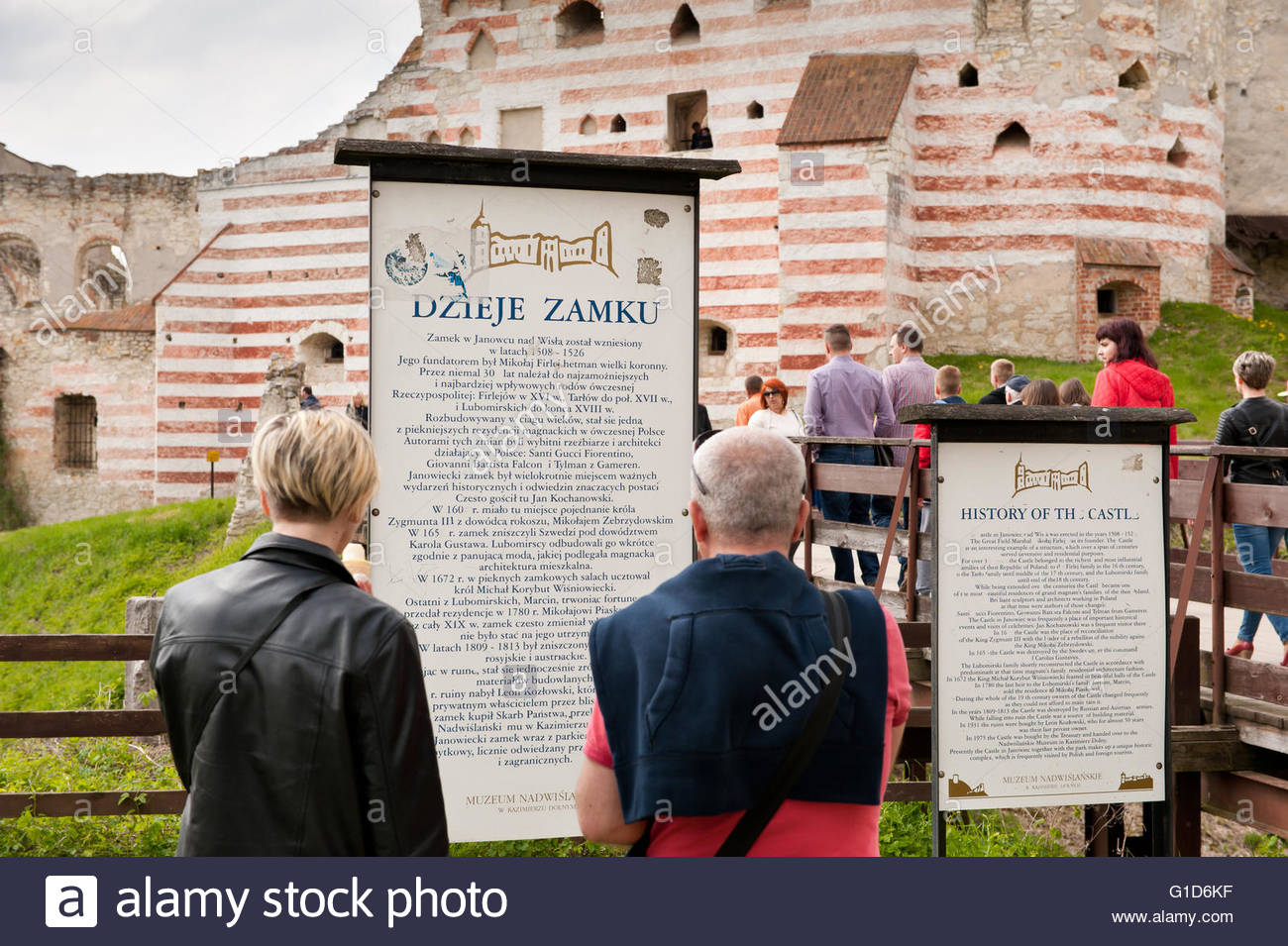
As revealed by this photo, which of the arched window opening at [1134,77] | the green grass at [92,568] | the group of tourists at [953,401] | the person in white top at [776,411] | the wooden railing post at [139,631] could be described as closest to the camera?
the group of tourists at [953,401]

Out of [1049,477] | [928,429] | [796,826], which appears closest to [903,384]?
[928,429]

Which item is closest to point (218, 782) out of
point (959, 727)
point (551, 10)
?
point (959, 727)

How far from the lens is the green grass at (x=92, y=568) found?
52.1 feet

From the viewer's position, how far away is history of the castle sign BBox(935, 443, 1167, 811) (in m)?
4.16

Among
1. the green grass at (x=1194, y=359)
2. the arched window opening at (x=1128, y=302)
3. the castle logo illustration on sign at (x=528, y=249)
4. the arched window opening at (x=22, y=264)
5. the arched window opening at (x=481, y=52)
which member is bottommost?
the castle logo illustration on sign at (x=528, y=249)

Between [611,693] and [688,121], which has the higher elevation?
[688,121]

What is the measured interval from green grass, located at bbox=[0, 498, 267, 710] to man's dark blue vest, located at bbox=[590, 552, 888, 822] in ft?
46.1

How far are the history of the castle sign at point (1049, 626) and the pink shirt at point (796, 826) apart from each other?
1.52 m

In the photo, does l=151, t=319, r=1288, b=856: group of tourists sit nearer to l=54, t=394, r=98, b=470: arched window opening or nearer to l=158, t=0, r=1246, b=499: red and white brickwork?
l=158, t=0, r=1246, b=499: red and white brickwork

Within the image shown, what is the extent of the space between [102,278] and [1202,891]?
28365 millimetres

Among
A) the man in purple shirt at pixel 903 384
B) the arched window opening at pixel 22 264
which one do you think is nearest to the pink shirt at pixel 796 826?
the man in purple shirt at pixel 903 384

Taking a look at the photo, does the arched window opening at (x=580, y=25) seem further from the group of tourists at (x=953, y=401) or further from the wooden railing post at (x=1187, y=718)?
the wooden railing post at (x=1187, y=718)

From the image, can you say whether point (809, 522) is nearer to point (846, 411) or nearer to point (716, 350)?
point (846, 411)

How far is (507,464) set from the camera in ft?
13.5
